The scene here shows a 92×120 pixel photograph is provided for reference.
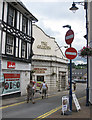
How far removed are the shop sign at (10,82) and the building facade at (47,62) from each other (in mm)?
8647

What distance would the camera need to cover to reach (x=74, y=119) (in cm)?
720

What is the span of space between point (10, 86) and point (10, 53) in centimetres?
312

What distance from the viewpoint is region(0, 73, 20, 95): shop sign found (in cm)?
1434

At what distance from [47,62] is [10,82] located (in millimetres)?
11784

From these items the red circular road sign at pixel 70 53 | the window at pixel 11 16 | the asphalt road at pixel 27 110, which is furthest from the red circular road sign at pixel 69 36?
the window at pixel 11 16

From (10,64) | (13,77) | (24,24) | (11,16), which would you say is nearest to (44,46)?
(24,24)

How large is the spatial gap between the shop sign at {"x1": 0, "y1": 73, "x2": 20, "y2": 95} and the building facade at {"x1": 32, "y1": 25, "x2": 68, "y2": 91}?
865 cm

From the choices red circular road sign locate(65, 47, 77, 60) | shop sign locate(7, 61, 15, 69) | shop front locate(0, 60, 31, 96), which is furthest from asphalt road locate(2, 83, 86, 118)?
shop sign locate(7, 61, 15, 69)

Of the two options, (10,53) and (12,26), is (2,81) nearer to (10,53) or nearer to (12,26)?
(10,53)

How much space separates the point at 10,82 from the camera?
605 inches

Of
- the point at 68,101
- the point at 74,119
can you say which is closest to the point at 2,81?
the point at 68,101

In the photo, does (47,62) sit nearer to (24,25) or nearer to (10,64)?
(24,25)

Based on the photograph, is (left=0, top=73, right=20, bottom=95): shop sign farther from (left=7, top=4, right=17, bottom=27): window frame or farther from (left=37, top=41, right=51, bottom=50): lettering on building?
(left=37, top=41, right=51, bottom=50): lettering on building

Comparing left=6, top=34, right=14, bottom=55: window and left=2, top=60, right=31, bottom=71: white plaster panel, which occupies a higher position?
left=6, top=34, right=14, bottom=55: window
